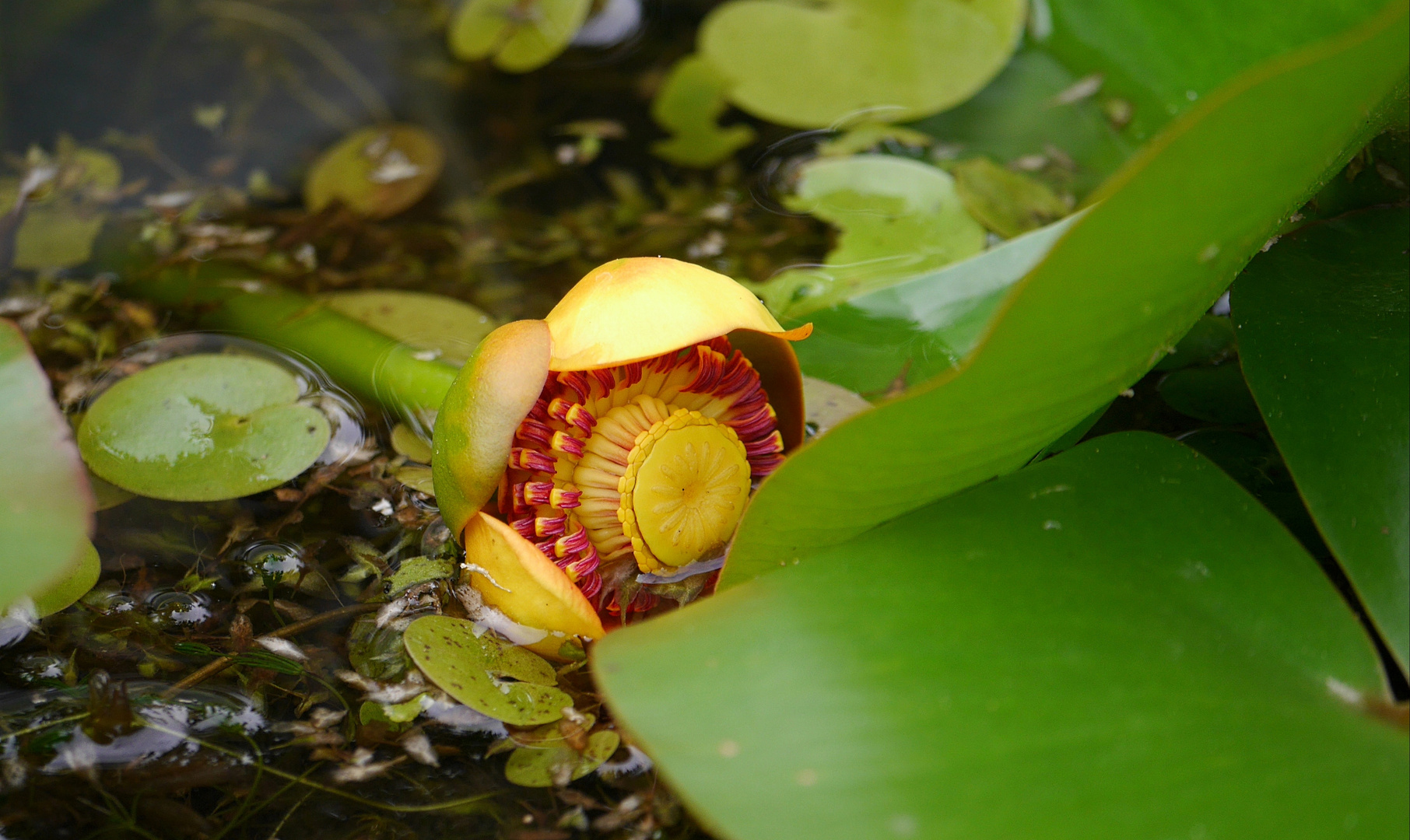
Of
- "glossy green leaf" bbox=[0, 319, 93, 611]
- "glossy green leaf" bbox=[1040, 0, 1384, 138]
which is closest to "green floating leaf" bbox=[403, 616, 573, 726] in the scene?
"glossy green leaf" bbox=[0, 319, 93, 611]

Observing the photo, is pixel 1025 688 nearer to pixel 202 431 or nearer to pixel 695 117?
pixel 202 431

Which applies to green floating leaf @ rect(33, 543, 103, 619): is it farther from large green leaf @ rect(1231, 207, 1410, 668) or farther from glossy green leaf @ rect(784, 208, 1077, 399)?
large green leaf @ rect(1231, 207, 1410, 668)

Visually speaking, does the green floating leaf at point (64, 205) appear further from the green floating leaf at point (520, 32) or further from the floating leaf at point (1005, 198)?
the floating leaf at point (1005, 198)

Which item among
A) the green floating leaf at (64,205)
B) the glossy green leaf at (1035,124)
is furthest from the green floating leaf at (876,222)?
the green floating leaf at (64,205)

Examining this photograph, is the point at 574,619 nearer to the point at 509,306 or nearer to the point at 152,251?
the point at 509,306

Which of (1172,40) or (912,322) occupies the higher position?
(1172,40)

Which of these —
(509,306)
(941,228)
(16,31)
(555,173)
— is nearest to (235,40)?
(16,31)

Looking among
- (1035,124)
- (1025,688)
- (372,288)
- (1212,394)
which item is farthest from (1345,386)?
(372,288)

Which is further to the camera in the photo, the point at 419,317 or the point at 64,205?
the point at 64,205
